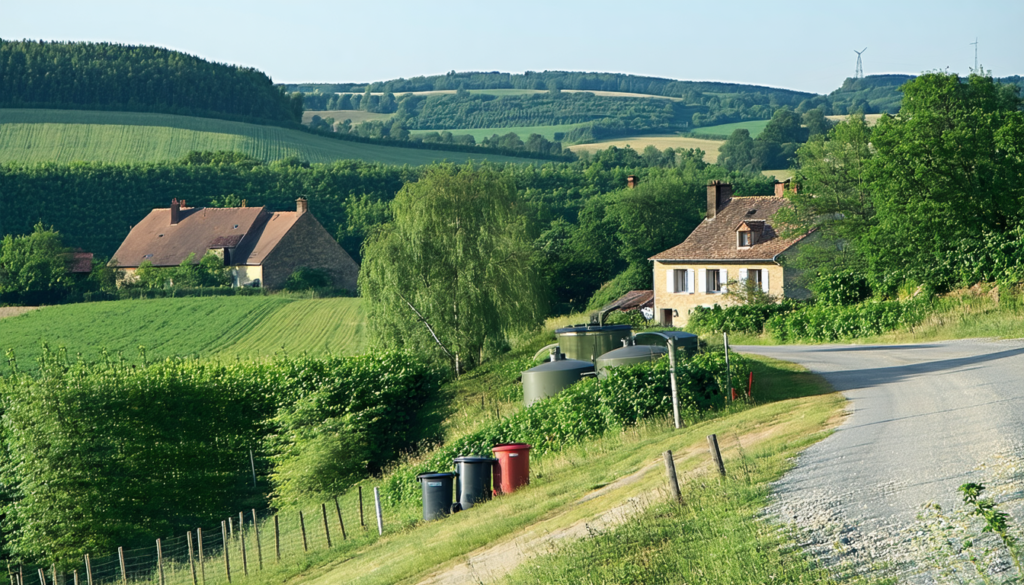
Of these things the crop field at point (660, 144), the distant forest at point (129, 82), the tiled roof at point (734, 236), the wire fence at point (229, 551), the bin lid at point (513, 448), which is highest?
the distant forest at point (129, 82)

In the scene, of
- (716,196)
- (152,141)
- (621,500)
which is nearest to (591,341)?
(621,500)

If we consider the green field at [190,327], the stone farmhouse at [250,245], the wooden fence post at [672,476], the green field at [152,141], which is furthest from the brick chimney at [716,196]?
the green field at [152,141]

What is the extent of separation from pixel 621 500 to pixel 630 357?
1080 centimetres

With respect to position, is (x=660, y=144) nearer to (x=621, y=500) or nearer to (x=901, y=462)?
(x=621, y=500)

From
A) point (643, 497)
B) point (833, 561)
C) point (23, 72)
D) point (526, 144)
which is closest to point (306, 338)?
point (643, 497)

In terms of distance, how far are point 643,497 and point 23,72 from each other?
164 meters

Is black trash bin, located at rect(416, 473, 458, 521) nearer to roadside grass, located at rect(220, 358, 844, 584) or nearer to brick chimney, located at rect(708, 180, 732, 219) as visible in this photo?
roadside grass, located at rect(220, 358, 844, 584)

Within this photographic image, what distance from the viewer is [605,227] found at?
87.8 meters

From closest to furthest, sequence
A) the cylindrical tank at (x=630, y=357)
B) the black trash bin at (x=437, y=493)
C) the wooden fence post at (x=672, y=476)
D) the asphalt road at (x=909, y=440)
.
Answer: the asphalt road at (x=909, y=440) → the wooden fence post at (x=672, y=476) → the black trash bin at (x=437, y=493) → the cylindrical tank at (x=630, y=357)

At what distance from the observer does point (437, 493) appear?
1900 cm

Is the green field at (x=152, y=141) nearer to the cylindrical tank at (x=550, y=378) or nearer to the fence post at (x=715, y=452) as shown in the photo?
the cylindrical tank at (x=550, y=378)

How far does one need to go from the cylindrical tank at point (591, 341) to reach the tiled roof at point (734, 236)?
27.9 meters

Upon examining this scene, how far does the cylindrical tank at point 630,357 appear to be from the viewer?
24.2m

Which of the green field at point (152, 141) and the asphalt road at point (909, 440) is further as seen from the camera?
the green field at point (152, 141)
